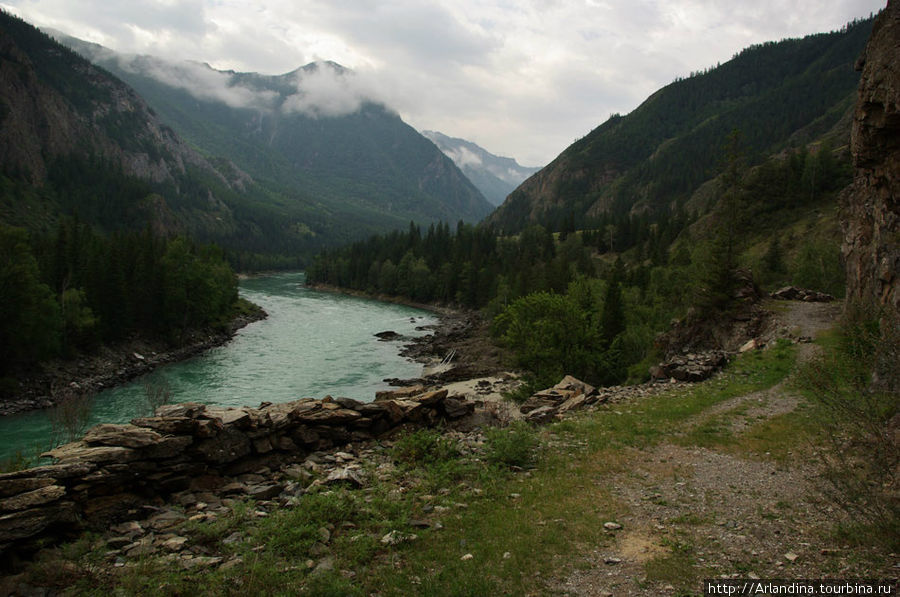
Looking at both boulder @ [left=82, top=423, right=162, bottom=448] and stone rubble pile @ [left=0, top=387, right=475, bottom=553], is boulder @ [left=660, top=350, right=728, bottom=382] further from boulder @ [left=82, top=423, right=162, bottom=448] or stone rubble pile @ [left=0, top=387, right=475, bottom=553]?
boulder @ [left=82, top=423, right=162, bottom=448]

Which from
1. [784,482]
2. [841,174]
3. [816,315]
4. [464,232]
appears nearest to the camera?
[784,482]

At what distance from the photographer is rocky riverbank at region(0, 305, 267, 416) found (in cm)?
3788

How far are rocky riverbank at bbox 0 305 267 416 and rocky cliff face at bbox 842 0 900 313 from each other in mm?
53275

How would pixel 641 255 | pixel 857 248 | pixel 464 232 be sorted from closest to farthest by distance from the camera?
pixel 857 248 < pixel 641 255 < pixel 464 232

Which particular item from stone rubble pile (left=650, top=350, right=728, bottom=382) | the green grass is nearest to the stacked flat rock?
the green grass

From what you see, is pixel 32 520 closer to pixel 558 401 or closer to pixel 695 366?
pixel 558 401

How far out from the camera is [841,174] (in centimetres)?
8006

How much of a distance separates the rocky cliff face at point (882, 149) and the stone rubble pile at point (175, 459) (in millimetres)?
18978

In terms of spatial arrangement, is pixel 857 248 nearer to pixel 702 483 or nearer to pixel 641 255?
pixel 702 483

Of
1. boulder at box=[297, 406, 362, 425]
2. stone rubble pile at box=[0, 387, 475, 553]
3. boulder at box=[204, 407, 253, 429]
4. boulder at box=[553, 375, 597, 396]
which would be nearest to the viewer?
stone rubble pile at box=[0, 387, 475, 553]

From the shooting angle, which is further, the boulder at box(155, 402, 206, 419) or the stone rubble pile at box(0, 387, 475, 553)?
the boulder at box(155, 402, 206, 419)

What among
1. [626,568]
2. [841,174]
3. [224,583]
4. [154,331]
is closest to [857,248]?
[626,568]

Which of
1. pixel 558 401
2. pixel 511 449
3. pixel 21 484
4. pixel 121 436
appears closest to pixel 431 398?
pixel 511 449

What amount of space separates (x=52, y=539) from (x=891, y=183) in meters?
28.7
